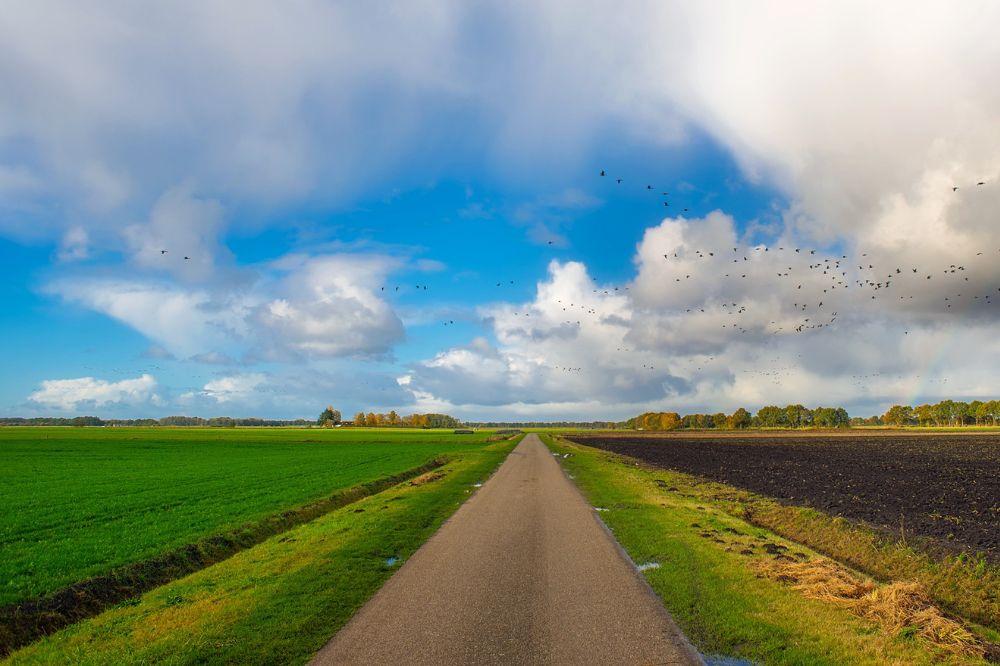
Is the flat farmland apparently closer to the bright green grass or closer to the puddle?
the puddle

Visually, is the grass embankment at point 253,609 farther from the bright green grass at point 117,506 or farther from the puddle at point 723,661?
the puddle at point 723,661

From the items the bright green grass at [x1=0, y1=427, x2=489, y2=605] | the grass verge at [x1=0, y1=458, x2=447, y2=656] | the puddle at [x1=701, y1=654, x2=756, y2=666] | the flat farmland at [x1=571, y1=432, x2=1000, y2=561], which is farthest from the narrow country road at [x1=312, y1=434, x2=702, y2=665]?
the flat farmland at [x1=571, y1=432, x2=1000, y2=561]

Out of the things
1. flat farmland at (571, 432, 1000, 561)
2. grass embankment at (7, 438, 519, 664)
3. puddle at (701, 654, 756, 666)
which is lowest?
flat farmland at (571, 432, 1000, 561)

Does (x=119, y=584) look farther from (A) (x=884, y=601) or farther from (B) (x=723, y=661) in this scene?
(A) (x=884, y=601)

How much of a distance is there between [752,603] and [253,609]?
10253mm

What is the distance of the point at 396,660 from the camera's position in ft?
25.9

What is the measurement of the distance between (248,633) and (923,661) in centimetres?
1126

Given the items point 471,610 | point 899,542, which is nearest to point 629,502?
point 899,542

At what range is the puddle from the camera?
26.0 feet

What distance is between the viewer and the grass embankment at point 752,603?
8461mm

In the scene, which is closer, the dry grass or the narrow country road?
the narrow country road

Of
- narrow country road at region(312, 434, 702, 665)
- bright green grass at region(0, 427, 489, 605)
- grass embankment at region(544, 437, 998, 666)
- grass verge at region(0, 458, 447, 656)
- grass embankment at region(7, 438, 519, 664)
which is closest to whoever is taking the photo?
narrow country road at region(312, 434, 702, 665)

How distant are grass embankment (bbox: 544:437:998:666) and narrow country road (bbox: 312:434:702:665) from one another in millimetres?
721

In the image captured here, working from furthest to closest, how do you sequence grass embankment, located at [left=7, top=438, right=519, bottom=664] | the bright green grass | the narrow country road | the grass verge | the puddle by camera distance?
the bright green grass < the grass verge < grass embankment, located at [left=7, top=438, right=519, bottom=664] < the narrow country road < the puddle
